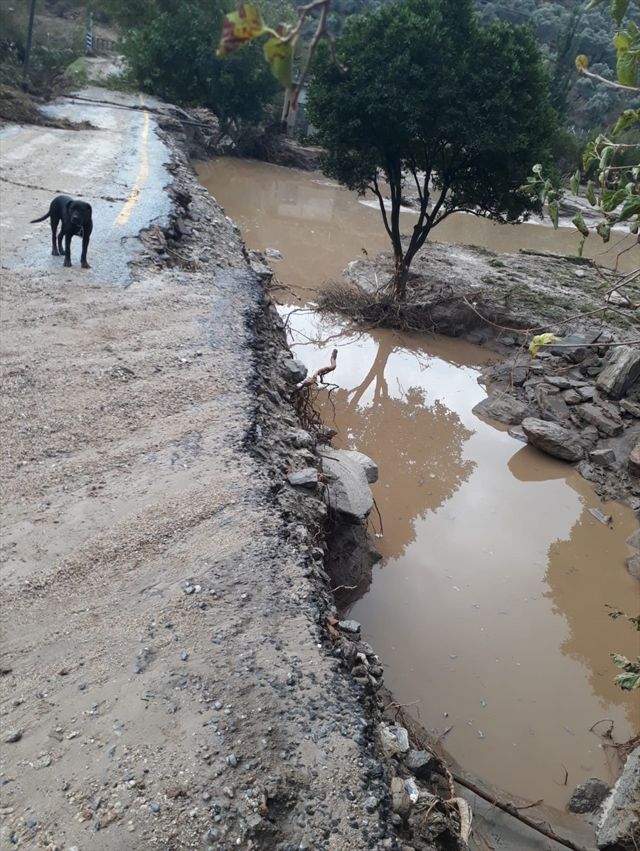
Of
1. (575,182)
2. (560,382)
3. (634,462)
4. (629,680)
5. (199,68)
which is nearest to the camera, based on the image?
(629,680)

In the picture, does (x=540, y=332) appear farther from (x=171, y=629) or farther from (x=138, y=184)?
(x=171, y=629)

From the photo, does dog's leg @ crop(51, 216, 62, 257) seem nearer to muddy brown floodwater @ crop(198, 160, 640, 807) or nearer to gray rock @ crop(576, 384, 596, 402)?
muddy brown floodwater @ crop(198, 160, 640, 807)

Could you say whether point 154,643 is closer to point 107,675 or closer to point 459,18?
point 107,675

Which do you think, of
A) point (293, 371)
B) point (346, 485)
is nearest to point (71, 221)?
point (293, 371)

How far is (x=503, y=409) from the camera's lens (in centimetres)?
944

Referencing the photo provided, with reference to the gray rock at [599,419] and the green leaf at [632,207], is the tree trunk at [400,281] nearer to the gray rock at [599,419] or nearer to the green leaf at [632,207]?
the gray rock at [599,419]

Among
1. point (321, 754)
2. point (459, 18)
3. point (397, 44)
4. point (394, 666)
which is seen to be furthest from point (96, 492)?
point (459, 18)

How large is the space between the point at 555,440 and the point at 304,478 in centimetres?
470

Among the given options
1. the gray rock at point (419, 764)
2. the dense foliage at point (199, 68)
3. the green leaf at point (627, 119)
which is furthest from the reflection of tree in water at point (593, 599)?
the dense foliage at point (199, 68)

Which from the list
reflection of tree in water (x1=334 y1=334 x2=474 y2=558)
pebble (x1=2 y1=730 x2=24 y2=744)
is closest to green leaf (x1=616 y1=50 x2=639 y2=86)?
pebble (x1=2 y1=730 x2=24 y2=744)

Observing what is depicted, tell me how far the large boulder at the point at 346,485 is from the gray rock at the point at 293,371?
39.1 inches

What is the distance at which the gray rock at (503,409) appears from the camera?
928 centimetres

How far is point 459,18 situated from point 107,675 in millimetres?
11240

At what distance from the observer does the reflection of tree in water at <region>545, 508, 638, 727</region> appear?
5.40 meters
